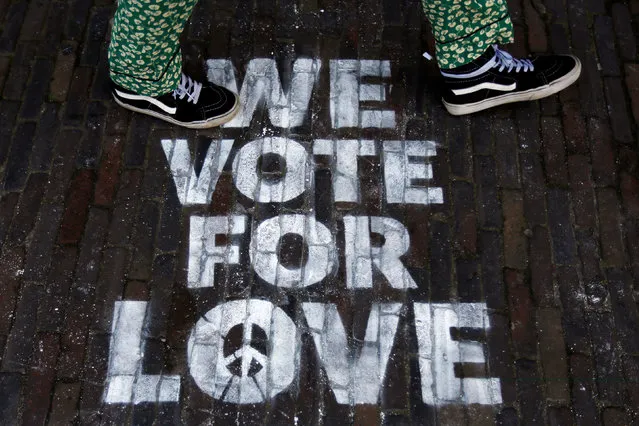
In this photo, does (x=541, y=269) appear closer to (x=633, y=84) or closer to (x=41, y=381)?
(x=633, y=84)

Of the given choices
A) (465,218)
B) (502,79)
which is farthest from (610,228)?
(502,79)

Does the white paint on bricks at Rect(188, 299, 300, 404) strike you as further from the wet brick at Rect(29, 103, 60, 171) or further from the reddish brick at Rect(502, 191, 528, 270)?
the wet brick at Rect(29, 103, 60, 171)

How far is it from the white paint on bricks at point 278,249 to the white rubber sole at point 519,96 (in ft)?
3.61

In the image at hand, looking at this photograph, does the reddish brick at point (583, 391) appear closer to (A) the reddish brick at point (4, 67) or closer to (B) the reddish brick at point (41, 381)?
(B) the reddish brick at point (41, 381)

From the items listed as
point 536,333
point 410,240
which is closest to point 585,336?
point 536,333

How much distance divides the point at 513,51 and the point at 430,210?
4.32ft

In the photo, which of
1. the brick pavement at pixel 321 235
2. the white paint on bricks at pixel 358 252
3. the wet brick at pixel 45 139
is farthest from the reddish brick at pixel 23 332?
the white paint on bricks at pixel 358 252

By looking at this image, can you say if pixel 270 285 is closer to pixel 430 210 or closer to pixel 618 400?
pixel 430 210

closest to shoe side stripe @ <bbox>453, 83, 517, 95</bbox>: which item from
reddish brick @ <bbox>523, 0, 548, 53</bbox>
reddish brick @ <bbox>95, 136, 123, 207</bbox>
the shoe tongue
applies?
the shoe tongue

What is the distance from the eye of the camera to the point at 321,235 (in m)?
3.31

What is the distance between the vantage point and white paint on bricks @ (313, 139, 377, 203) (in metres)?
3.42

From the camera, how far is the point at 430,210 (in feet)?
11.1

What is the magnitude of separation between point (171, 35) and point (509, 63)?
6.30ft

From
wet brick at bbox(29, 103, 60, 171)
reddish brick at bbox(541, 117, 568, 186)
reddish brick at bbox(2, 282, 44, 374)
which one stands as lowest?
reddish brick at bbox(2, 282, 44, 374)
